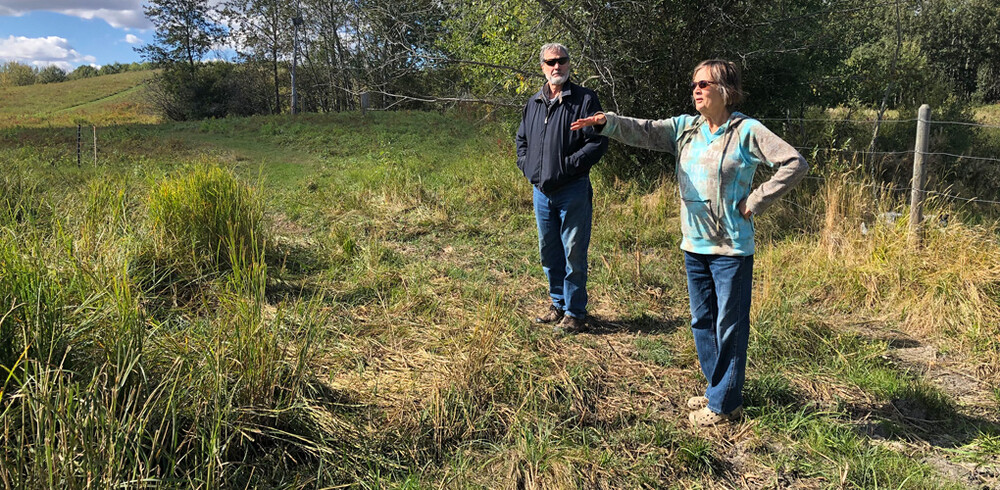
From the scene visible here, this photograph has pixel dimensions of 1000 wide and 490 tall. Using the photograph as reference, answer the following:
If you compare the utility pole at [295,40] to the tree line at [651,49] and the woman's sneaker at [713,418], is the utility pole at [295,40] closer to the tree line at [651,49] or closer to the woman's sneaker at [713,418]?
the tree line at [651,49]

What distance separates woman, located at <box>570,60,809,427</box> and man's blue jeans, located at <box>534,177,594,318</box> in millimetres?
917

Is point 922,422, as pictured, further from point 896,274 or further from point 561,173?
point 561,173

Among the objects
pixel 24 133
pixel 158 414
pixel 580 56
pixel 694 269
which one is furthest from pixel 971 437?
pixel 24 133

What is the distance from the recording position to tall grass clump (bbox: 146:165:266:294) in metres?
4.19

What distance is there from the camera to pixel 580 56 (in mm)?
7059

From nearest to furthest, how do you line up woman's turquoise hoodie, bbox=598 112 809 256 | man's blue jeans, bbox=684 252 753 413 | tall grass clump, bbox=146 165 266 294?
woman's turquoise hoodie, bbox=598 112 809 256, man's blue jeans, bbox=684 252 753 413, tall grass clump, bbox=146 165 266 294

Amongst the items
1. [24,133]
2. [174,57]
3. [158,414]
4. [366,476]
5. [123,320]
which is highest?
[174,57]

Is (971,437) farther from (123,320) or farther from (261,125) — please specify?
(261,125)

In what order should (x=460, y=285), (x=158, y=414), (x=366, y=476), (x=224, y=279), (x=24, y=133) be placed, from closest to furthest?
(x=158, y=414)
(x=366, y=476)
(x=224, y=279)
(x=460, y=285)
(x=24, y=133)

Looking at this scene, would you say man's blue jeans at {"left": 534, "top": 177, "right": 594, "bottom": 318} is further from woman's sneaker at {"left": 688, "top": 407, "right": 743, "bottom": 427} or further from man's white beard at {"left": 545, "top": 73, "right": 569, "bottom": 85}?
woman's sneaker at {"left": 688, "top": 407, "right": 743, "bottom": 427}

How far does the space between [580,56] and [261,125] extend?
1400 centimetres

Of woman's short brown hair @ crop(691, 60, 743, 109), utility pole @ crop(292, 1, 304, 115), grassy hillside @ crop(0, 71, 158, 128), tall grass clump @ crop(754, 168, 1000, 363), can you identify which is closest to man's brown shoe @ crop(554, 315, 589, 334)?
tall grass clump @ crop(754, 168, 1000, 363)

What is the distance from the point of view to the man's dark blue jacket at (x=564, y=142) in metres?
3.45

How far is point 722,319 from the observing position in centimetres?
254
